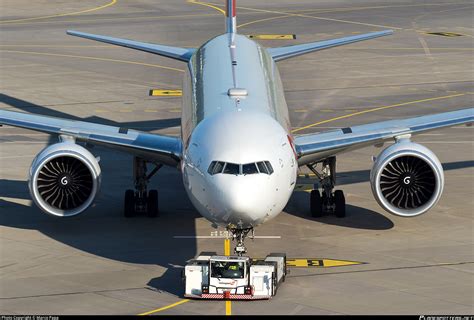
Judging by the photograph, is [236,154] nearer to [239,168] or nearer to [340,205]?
[239,168]

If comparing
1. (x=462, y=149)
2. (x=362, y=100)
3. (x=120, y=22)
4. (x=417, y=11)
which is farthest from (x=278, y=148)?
(x=417, y=11)

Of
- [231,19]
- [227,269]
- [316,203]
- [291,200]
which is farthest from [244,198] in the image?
[231,19]

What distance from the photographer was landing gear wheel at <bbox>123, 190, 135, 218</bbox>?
136ft

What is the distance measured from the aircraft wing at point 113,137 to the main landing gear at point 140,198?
3.80 ft

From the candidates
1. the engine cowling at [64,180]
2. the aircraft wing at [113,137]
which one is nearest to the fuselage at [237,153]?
the aircraft wing at [113,137]

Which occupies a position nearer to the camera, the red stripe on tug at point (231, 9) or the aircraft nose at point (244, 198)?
the aircraft nose at point (244, 198)

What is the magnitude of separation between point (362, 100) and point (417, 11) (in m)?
32.1

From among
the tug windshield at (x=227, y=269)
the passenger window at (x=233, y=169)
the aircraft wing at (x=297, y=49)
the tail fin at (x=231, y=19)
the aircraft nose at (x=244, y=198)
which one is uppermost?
the tail fin at (x=231, y=19)

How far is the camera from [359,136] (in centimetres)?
4069

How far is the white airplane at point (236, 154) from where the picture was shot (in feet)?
109

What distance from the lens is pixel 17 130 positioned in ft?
185

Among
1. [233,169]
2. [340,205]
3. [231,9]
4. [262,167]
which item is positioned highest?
[231,9]

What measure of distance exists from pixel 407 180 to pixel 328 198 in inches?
153

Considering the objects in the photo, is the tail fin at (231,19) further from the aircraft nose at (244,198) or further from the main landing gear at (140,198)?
the aircraft nose at (244,198)
